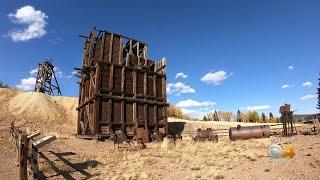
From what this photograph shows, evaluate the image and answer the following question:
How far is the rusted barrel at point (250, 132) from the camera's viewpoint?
2956 centimetres

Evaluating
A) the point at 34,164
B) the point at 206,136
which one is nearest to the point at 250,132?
the point at 206,136

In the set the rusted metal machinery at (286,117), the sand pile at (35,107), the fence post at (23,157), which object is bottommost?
the fence post at (23,157)

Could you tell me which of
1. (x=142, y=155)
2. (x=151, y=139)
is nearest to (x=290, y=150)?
(x=142, y=155)

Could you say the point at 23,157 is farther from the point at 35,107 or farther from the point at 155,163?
the point at 35,107

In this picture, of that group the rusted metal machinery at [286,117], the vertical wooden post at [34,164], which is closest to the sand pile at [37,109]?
the rusted metal machinery at [286,117]

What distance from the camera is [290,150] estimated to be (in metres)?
17.0

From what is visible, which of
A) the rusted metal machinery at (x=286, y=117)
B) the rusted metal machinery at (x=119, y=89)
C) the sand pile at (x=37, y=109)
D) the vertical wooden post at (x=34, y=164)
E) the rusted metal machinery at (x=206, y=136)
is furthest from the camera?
the sand pile at (x=37, y=109)

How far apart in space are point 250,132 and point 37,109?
28.7m

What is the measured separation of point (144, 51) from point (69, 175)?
19591 millimetres

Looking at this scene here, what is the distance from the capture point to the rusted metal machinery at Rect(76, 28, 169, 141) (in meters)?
26.8

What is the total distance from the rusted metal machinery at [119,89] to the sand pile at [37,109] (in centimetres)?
994

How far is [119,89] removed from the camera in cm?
2809

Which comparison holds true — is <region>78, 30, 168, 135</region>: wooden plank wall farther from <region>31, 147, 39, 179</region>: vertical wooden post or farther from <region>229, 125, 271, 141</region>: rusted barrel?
<region>31, 147, 39, 179</region>: vertical wooden post

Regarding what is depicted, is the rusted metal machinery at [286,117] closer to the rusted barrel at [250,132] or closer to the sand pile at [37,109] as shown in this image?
the rusted barrel at [250,132]
